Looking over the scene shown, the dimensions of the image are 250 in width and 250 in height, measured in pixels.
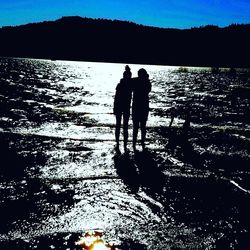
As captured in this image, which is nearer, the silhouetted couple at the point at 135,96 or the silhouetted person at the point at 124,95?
the silhouetted person at the point at 124,95

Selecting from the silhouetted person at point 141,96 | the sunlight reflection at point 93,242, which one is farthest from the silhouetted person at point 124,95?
the sunlight reflection at point 93,242

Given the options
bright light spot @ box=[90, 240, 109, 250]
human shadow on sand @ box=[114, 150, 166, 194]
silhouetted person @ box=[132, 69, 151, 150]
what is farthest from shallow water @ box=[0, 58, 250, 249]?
silhouetted person @ box=[132, 69, 151, 150]

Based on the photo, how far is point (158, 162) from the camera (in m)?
9.04

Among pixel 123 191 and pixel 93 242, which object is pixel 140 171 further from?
pixel 93 242

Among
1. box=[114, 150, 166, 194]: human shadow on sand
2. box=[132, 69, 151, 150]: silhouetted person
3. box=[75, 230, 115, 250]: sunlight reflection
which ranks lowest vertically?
box=[114, 150, 166, 194]: human shadow on sand

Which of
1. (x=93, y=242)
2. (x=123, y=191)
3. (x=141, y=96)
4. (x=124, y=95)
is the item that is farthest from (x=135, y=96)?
(x=93, y=242)

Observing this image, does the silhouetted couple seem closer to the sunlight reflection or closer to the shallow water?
the shallow water

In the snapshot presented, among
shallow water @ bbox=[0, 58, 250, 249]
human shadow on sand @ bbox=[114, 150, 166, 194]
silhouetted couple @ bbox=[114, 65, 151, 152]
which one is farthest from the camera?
silhouetted couple @ bbox=[114, 65, 151, 152]

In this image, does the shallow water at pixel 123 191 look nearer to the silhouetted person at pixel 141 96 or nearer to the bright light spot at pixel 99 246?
the bright light spot at pixel 99 246

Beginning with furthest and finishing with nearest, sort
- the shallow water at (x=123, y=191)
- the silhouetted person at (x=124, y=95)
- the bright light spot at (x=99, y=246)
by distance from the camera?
the silhouetted person at (x=124, y=95) → the shallow water at (x=123, y=191) → the bright light spot at (x=99, y=246)

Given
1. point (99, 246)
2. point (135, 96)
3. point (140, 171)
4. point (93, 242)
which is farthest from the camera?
point (135, 96)

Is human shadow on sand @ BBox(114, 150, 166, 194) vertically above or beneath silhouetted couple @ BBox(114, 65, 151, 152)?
beneath

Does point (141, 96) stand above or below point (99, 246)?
above

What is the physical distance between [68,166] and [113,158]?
4.49 feet
